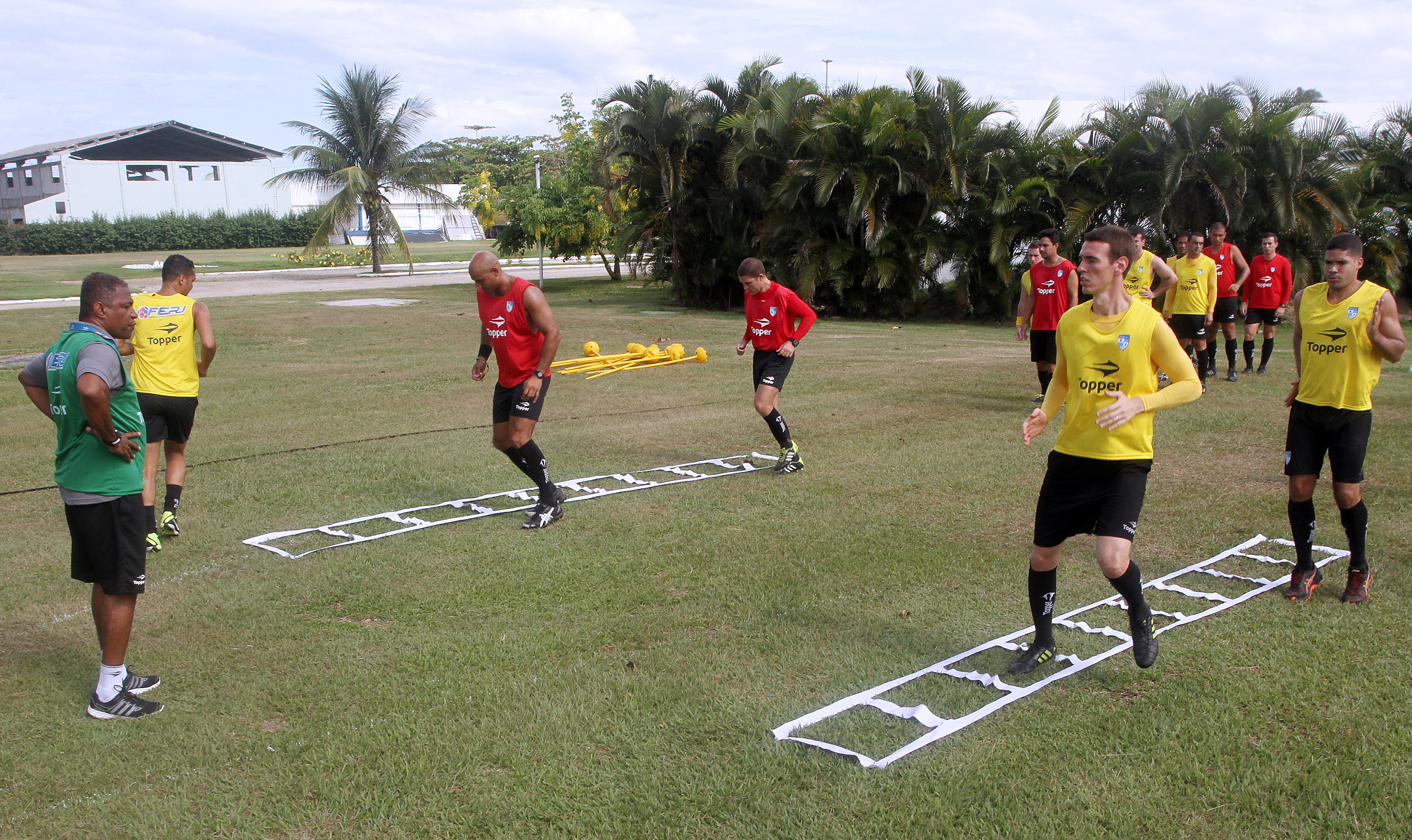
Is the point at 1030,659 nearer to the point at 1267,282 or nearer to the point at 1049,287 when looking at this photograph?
the point at 1049,287

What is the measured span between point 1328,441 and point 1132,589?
1.96 m

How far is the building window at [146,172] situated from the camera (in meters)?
63.6

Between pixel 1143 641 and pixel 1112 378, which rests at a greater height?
pixel 1112 378

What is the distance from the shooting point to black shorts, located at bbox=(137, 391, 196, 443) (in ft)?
21.5

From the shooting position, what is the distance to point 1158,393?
4.11 meters

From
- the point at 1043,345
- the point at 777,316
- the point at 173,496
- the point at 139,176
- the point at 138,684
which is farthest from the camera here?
the point at 139,176

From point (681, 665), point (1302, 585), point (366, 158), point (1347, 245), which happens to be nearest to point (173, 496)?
point (681, 665)

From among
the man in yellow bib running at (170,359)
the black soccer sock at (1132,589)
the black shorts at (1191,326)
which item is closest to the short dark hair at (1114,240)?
the black soccer sock at (1132,589)

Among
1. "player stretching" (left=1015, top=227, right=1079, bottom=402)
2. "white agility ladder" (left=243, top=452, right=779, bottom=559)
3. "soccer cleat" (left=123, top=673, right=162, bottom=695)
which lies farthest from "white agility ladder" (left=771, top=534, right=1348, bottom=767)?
"player stretching" (left=1015, top=227, right=1079, bottom=402)

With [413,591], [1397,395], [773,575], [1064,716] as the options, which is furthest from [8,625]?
[1397,395]

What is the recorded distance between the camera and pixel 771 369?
8367 millimetres

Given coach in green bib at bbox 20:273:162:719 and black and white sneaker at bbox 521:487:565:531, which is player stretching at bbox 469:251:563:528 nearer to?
black and white sneaker at bbox 521:487:565:531

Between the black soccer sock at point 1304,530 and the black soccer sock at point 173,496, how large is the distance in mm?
7053

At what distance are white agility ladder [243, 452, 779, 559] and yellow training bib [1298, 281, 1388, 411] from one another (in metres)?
4.23
